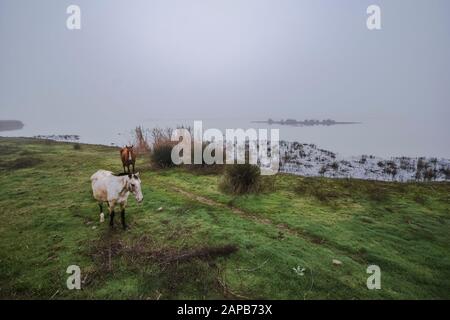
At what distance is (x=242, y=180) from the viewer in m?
9.89

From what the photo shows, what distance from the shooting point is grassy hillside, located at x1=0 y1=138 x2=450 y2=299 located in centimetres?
473

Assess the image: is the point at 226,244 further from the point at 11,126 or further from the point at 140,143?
the point at 11,126

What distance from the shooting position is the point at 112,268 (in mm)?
5152

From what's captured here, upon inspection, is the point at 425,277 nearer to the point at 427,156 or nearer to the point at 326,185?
the point at 326,185

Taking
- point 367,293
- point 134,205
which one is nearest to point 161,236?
point 134,205

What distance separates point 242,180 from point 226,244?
4.19 m

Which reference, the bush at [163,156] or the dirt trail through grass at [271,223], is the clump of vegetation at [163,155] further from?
the dirt trail through grass at [271,223]

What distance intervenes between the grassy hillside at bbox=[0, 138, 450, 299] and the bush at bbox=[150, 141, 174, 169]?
129 inches

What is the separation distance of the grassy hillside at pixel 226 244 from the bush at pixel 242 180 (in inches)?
19.2

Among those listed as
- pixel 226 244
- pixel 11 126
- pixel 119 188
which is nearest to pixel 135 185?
pixel 119 188

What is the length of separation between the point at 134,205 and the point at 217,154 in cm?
598

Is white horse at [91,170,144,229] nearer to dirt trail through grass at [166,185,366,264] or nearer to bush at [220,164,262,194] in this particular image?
dirt trail through grass at [166,185,366,264]

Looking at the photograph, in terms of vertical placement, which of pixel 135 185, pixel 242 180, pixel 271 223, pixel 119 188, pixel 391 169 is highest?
pixel 135 185

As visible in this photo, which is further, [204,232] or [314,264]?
[204,232]
